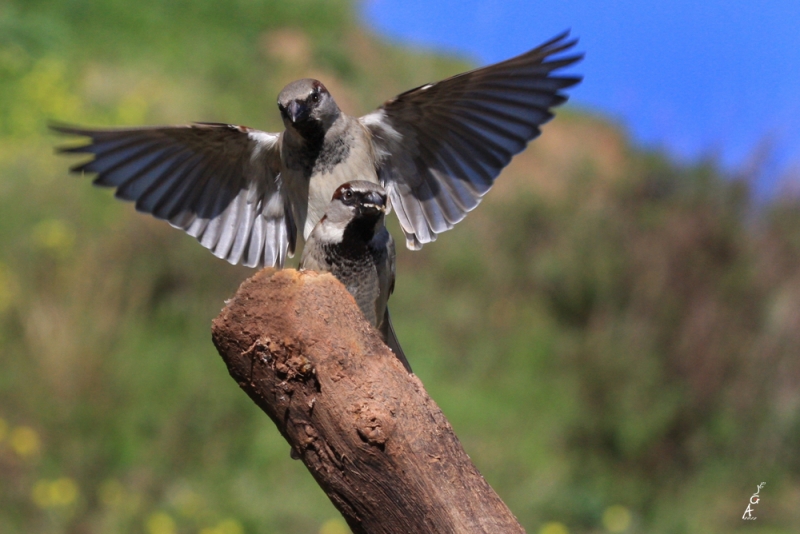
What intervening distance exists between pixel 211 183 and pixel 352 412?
1.68m

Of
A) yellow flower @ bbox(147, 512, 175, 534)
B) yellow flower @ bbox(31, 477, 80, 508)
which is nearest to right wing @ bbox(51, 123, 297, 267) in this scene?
yellow flower @ bbox(147, 512, 175, 534)

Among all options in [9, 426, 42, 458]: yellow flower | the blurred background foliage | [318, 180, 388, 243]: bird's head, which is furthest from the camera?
the blurred background foliage

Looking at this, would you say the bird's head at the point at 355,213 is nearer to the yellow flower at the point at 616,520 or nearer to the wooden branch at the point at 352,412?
the wooden branch at the point at 352,412

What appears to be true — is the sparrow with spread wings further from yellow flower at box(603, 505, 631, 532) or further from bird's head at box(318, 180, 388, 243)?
yellow flower at box(603, 505, 631, 532)

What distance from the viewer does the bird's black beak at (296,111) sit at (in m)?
2.91

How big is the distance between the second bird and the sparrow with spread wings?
21 centimetres

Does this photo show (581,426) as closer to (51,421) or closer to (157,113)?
(51,421)

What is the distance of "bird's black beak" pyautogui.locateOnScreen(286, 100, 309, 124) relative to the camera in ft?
9.53

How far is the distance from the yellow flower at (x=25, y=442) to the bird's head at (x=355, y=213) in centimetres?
360

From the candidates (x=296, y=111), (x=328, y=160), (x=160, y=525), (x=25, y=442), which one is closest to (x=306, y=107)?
(x=296, y=111)

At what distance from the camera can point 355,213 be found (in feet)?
9.14

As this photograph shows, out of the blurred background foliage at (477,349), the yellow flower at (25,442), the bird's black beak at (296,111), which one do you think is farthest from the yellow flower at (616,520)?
the bird's black beak at (296,111)

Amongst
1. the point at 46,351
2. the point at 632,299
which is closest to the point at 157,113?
the point at 46,351

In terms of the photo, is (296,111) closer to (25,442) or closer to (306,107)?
(306,107)
